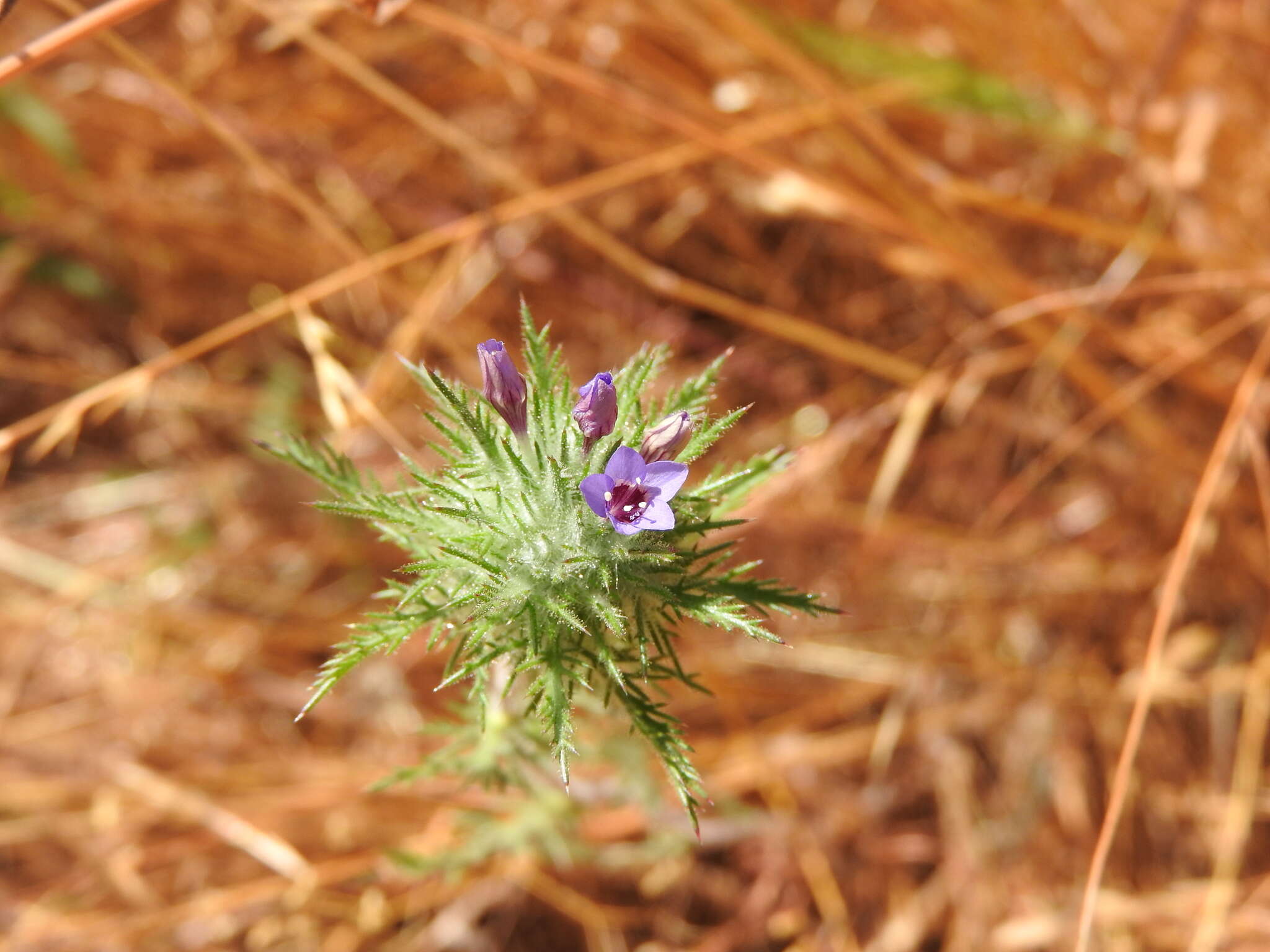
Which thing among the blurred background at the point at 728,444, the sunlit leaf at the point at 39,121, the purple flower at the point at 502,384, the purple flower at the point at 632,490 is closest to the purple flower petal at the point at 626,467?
the purple flower at the point at 632,490

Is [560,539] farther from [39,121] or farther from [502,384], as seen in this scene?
[39,121]

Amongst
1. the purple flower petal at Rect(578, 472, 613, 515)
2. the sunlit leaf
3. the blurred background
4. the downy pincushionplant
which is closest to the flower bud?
the downy pincushionplant

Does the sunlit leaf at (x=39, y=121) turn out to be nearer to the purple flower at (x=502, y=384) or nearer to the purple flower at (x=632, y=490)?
the purple flower at (x=502, y=384)

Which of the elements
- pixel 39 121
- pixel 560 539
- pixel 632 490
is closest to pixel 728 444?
pixel 560 539

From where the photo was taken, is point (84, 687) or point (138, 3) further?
point (84, 687)

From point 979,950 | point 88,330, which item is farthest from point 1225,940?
point 88,330

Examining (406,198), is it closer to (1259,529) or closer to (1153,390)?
(1153,390)

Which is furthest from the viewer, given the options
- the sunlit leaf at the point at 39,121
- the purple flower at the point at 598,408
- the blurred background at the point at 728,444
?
the sunlit leaf at the point at 39,121

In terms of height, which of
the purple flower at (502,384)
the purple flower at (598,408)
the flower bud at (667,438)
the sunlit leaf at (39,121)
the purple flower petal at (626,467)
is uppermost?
the sunlit leaf at (39,121)

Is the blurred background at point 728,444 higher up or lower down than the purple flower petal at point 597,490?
higher up
